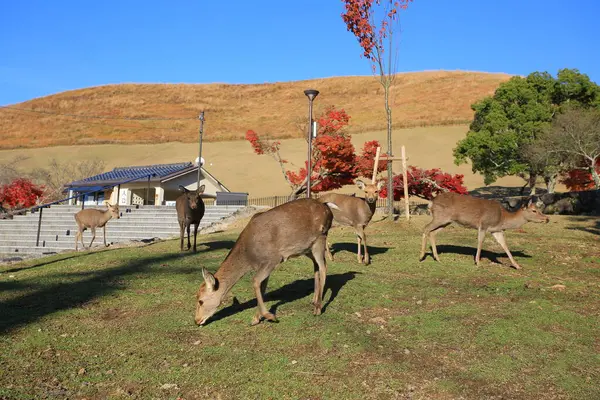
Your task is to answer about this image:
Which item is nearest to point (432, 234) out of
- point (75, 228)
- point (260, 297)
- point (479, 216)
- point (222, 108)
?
point (479, 216)

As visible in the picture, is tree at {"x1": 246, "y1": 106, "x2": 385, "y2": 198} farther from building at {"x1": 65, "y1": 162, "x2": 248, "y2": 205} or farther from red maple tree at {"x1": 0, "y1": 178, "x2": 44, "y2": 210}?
red maple tree at {"x1": 0, "y1": 178, "x2": 44, "y2": 210}

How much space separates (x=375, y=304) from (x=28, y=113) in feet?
504

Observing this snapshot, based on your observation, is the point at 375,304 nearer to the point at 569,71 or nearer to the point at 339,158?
the point at 339,158

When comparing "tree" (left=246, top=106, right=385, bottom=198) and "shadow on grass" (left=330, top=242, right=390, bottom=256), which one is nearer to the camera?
"shadow on grass" (left=330, top=242, right=390, bottom=256)

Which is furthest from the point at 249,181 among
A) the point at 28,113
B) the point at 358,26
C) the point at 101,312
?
the point at 28,113

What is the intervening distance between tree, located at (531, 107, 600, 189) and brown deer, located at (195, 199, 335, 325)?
2693 cm

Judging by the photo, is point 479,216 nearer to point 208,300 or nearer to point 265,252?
point 265,252

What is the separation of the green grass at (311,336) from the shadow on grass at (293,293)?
0.12 feet

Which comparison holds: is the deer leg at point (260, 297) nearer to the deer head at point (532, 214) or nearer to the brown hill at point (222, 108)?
the deer head at point (532, 214)

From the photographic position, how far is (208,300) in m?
7.65

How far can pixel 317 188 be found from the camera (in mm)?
36188

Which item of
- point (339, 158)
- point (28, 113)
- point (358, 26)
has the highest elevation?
point (28, 113)

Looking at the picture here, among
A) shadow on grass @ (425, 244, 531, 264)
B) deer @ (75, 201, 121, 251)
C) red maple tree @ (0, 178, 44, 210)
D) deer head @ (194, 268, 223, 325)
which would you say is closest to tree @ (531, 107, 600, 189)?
shadow on grass @ (425, 244, 531, 264)

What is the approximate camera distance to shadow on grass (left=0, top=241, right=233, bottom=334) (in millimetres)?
8258
